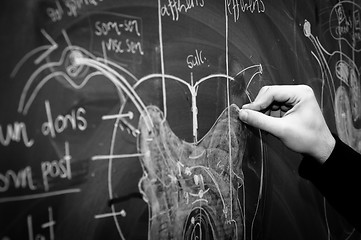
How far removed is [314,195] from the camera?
1169mm

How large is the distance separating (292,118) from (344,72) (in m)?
0.45

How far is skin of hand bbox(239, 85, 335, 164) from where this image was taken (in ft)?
3.07

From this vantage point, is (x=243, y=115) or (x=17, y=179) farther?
(x=243, y=115)

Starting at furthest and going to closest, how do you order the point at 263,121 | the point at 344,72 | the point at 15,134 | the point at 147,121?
the point at 344,72
the point at 263,121
the point at 147,121
the point at 15,134

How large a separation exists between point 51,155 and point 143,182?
18 centimetres

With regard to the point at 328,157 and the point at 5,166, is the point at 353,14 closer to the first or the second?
the point at 328,157

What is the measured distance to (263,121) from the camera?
36.5 inches

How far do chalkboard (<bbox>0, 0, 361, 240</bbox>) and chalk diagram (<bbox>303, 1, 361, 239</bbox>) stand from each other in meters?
0.09

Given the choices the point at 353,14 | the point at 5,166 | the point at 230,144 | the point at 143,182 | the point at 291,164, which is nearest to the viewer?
the point at 5,166

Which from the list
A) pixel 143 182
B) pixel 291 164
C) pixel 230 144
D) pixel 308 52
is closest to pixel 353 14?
pixel 308 52

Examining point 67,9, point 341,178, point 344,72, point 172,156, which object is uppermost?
point 67,9

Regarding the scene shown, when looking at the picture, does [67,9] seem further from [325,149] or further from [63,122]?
[325,149]

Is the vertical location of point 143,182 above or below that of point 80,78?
below

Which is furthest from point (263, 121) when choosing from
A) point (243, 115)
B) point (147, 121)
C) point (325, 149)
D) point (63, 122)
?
point (63, 122)
